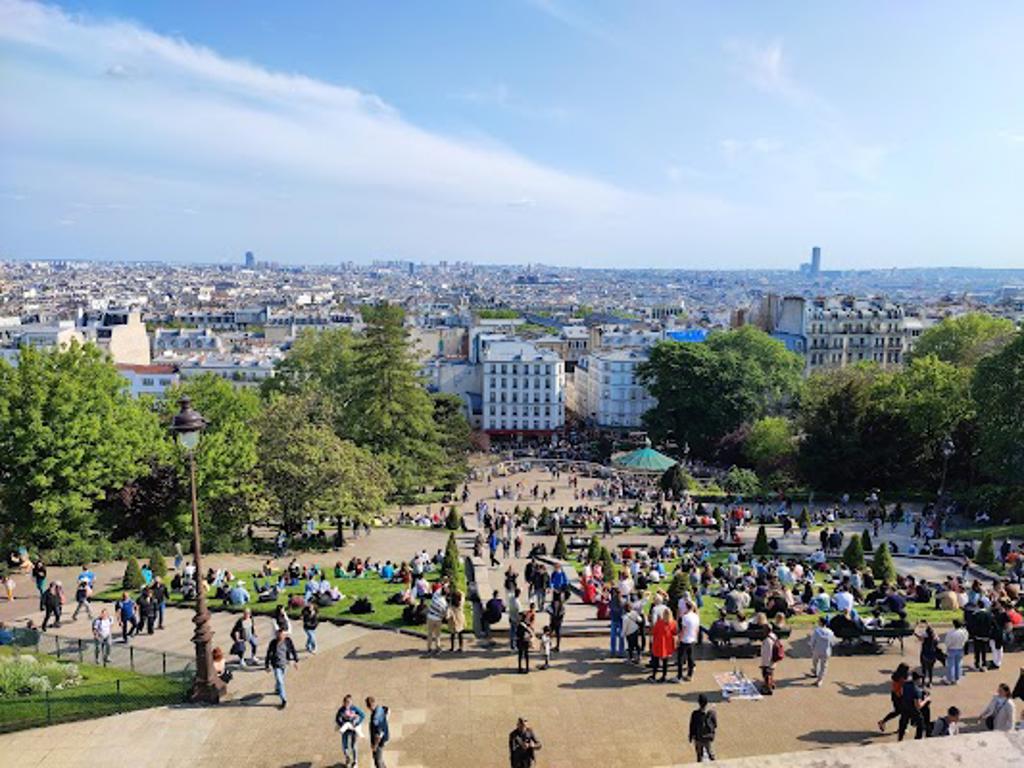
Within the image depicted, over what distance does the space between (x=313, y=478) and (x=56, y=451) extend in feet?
29.4

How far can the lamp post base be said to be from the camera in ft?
52.2

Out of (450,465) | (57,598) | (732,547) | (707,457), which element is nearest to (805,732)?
(57,598)

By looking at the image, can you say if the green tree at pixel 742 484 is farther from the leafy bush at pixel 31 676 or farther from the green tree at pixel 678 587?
the leafy bush at pixel 31 676

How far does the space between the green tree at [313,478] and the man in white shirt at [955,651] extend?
22.8 metres

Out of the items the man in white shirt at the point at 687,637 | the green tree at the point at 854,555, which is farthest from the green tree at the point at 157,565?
the green tree at the point at 854,555

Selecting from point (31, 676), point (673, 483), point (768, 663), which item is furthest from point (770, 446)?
point (31, 676)

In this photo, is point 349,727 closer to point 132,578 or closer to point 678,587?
point 678,587

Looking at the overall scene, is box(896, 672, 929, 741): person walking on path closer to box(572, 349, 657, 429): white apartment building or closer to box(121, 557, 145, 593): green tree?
box(121, 557, 145, 593): green tree

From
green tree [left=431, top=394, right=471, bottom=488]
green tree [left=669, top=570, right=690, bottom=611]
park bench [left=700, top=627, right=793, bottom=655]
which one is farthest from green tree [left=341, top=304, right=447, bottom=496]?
park bench [left=700, top=627, right=793, bottom=655]

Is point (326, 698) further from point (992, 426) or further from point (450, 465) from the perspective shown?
point (450, 465)

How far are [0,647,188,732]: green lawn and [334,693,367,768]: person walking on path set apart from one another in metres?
4.48

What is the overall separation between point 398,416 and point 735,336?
4656 cm

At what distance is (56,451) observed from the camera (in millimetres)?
28984

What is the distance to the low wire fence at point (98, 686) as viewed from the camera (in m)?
15.2
